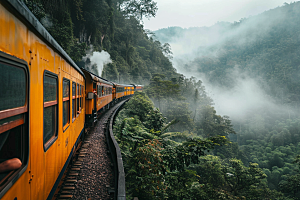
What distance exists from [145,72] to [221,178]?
139ft

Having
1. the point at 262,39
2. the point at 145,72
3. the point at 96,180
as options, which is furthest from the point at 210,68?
the point at 96,180

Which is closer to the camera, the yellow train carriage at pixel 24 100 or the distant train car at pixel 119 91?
the yellow train carriage at pixel 24 100

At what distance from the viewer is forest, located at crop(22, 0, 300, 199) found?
6725 millimetres

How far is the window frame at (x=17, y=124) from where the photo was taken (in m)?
1.25

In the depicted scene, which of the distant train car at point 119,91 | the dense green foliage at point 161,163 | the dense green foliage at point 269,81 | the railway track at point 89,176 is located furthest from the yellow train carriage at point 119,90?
the dense green foliage at point 269,81

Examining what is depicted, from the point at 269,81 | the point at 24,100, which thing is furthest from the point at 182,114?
the point at 269,81

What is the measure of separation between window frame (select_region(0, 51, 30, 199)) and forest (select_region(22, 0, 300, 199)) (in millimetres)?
4025

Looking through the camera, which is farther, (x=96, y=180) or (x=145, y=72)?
(x=145, y=72)

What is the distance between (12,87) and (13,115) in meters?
0.22

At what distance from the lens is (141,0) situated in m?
54.7

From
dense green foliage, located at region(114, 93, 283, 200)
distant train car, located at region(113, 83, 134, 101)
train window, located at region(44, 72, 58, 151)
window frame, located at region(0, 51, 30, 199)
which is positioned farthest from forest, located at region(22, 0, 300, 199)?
window frame, located at region(0, 51, 30, 199)

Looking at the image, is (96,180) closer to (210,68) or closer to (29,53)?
(29,53)

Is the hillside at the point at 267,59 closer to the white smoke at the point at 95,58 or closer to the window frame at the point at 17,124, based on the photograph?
the white smoke at the point at 95,58

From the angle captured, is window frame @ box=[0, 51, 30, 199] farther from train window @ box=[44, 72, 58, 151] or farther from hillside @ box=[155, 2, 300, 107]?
hillside @ box=[155, 2, 300, 107]
